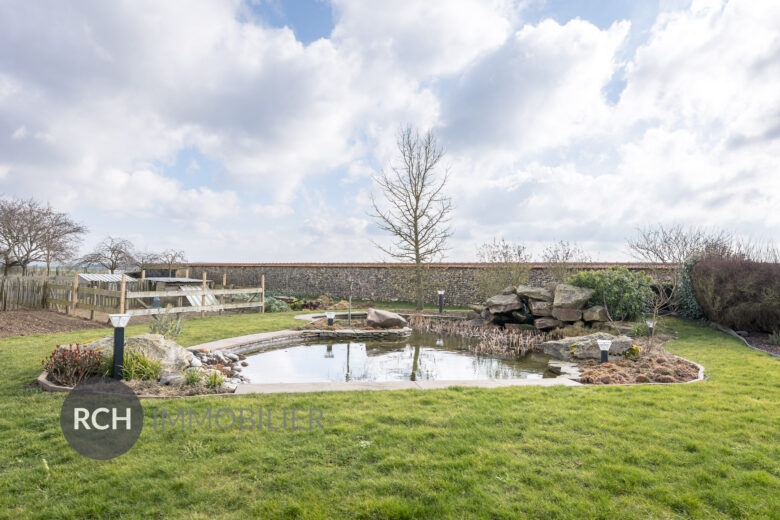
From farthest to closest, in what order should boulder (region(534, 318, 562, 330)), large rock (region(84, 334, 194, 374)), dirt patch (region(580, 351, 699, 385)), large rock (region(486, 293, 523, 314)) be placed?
large rock (region(486, 293, 523, 314))
boulder (region(534, 318, 562, 330))
dirt patch (region(580, 351, 699, 385))
large rock (region(84, 334, 194, 374))

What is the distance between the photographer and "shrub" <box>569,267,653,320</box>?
10.5m

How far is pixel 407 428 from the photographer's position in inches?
142

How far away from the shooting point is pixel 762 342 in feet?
29.9

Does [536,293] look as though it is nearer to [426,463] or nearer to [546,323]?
[546,323]

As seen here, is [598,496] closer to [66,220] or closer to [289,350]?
[289,350]

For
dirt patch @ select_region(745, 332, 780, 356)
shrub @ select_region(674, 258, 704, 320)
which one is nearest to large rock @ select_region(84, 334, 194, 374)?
dirt patch @ select_region(745, 332, 780, 356)

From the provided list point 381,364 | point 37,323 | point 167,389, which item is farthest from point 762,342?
point 37,323

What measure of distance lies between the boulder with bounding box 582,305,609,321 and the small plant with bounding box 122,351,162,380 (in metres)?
9.85

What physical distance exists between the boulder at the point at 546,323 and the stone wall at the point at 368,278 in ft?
18.6

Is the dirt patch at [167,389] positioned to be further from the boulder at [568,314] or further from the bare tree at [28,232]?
the bare tree at [28,232]

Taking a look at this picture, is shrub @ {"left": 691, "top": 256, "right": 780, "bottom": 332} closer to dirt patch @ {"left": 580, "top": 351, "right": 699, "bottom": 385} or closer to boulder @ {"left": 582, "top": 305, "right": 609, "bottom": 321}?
boulder @ {"left": 582, "top": 305, "right": 609, "bottom": 321}

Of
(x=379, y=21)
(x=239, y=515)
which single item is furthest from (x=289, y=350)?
(x=379, y=21)

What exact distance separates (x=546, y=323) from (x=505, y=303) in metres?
1.38

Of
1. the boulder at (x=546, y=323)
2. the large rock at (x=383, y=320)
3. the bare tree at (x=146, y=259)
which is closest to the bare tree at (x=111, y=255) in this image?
the bare tree at (x=146, y=259)
